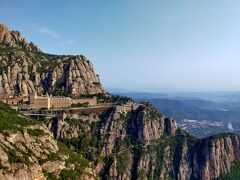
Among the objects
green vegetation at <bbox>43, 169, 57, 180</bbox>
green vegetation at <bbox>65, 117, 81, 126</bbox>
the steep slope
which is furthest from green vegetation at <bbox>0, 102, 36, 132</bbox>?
green vegetation at <bbox>65, 117, 81, 126</bbox>

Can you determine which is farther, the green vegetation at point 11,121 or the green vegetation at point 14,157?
the green vegetation at point 11,121

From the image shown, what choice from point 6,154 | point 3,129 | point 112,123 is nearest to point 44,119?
point 112,123

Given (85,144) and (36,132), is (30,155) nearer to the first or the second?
(36,132)

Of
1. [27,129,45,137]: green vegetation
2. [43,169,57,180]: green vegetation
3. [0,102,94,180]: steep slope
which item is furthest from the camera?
[27,129,45,137]: green vegetation

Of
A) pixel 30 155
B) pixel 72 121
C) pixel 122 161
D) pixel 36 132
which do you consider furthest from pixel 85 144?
pixel 30 155

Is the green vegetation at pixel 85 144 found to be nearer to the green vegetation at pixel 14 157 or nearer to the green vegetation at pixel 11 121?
the green vegetation at pixel 11 121

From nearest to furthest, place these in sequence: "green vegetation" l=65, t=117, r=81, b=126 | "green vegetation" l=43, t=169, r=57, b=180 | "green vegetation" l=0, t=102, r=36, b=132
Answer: "green vegetation" l=43, t=169, r=57, b=180 → "green vegetation" l=0, t=102, r=36, b=132 → "green vegetation" l=65, t=117, r=81, b=126

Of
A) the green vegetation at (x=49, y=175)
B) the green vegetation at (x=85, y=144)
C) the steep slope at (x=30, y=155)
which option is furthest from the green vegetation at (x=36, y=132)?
the green vegetation at (x=85, y=144)

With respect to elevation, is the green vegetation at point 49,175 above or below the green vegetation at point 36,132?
below

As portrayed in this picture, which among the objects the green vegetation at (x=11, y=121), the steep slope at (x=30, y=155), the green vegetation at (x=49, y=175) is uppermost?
the green vegetation at (x=11, y=121)

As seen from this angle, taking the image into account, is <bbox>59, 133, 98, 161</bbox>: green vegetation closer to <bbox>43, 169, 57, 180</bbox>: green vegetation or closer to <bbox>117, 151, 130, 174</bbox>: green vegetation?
<bbox>117, 151, 130, 174</bbox>: green vegetation
